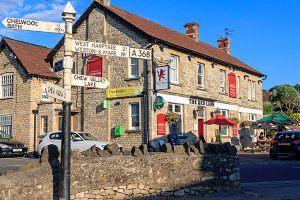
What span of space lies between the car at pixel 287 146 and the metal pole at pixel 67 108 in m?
18.7

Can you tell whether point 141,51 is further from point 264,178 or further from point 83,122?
point 83,122

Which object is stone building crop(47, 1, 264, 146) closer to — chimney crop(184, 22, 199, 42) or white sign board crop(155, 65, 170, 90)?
white sign board crop(155, 65, 170, 90)

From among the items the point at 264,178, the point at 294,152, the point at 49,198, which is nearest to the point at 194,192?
the point at 49,198

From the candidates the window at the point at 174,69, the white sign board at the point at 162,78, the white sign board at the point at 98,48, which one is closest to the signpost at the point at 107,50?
the white sign board at the point at 98,48

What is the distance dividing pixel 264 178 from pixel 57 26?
32.5ft

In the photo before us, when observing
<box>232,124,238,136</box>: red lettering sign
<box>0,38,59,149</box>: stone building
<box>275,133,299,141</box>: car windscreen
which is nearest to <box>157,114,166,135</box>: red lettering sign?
<box>275,133,299,141</box>: car windscreen

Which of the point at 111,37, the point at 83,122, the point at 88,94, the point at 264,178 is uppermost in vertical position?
the point at 111,37

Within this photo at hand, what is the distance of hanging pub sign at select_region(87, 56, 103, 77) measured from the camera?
26.3 meters

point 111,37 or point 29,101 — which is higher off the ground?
point 111,37

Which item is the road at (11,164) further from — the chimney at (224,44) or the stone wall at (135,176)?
the chimney at (224,44)

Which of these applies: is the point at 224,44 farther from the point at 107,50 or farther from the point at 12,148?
the point at 107,50

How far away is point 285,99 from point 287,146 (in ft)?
122

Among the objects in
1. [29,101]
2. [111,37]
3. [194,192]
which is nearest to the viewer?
[194,192]

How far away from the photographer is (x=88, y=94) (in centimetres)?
2683
